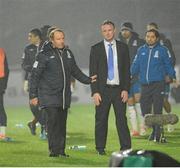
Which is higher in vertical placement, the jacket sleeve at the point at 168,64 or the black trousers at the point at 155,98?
the jacket sleeve at the point at 168,64

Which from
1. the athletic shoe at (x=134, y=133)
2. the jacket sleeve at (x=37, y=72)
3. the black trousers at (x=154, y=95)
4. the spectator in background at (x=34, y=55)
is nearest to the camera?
the jacket sleeve at (x=37, y=72)

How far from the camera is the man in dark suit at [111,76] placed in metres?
9.74

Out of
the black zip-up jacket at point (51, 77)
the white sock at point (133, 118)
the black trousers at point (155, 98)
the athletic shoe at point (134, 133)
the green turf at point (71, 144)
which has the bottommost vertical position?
the green turf at point (71, 144)

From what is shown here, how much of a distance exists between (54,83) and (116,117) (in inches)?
39.8

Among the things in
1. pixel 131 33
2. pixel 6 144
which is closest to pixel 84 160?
pixel 6 144

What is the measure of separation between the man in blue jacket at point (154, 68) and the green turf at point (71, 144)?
65 centimetres

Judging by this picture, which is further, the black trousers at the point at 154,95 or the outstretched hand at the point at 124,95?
the black trousers at the point at 154,95

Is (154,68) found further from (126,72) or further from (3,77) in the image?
(3,77)

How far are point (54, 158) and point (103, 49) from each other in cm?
155

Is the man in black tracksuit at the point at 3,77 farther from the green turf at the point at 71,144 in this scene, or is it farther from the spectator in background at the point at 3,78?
the green turf at the point at 71,144

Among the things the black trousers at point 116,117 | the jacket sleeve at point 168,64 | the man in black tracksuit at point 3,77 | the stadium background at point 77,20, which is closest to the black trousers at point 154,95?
the jacket sleeve at point 168,64

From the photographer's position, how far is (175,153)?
991 cm

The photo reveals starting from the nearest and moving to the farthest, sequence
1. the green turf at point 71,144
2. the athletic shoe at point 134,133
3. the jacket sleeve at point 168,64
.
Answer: the green turf at point 71,144, the jacket sleeve at point 168,64, the athletic shoe at point 134,133

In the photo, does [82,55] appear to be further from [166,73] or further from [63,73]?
[63,73]
